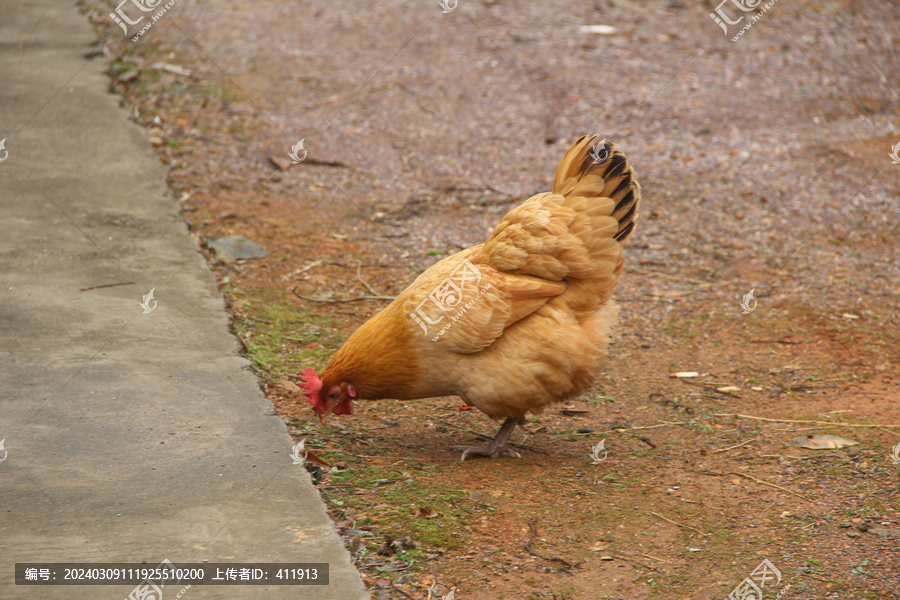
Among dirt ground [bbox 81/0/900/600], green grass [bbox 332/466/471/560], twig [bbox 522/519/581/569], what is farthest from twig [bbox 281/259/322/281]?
twig [bbox 522/519/581/569]

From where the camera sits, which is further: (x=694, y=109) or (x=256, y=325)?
(x=694, y=109)

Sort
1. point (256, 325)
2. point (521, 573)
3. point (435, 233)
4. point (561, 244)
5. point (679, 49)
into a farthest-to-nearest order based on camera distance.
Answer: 1. point (679, 49)
2. point (435, 233)
3. point (256, 325)
4. point (561, 244)
5. point (521, 573)

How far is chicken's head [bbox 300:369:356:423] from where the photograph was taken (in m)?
4.00

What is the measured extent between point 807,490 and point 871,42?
8041 millimetres

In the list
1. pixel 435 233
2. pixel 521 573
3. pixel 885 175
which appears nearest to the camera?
pixel 521 573

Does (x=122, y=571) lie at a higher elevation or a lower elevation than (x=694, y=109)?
lower

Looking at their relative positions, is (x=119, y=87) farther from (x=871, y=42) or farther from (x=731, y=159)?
(x=871, y=42)

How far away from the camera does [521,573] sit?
3.07m

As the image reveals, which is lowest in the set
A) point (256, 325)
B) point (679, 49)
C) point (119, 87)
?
point (256, 325)

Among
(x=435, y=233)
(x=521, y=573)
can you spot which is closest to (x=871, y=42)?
(x=435, y=233)
